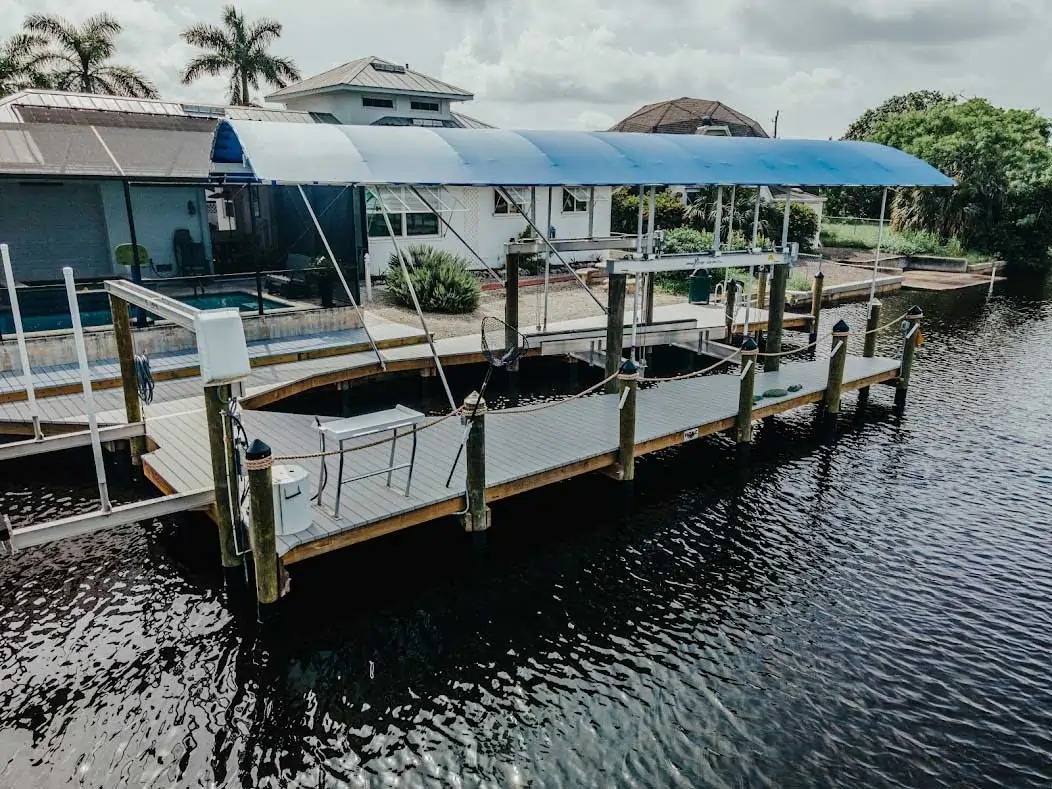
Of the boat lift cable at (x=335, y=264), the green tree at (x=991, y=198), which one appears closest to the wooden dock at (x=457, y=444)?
the boat lift cable at (x=335, y=264)

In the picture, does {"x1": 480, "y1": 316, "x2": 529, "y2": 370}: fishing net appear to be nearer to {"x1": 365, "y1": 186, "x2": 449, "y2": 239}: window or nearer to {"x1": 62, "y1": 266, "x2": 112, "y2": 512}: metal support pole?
{"x1": 62, "y1": 266, "x2": 112, "y2": 512}: metal support pole

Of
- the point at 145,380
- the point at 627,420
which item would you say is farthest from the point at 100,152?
the point at 627,420

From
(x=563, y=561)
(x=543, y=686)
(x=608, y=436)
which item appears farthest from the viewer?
(x=608, y=436)

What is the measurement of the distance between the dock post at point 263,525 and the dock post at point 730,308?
1327 cm

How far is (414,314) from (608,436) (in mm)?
10482

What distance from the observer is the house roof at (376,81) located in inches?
1117

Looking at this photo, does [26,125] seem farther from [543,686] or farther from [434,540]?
[543,686]

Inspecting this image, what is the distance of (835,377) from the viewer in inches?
537

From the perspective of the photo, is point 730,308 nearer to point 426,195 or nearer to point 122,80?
point 426,195

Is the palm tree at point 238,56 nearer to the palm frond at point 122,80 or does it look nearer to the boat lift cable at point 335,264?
the palm frond at point 122,80

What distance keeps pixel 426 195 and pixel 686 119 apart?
2773cm

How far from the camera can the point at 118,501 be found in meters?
10.4

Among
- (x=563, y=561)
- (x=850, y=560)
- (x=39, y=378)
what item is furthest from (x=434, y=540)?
(x=39, y=378)

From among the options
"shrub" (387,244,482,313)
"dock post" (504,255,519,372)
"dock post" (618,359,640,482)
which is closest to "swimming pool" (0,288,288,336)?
"dock post" (504,255,519,372)
